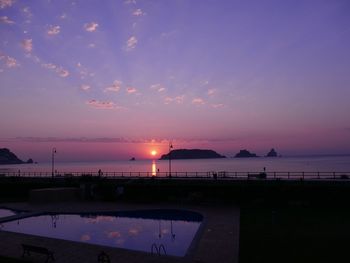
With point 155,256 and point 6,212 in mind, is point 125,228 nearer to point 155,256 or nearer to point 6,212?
point 155,256

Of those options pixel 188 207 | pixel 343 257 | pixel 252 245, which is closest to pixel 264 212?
pixel 188 207

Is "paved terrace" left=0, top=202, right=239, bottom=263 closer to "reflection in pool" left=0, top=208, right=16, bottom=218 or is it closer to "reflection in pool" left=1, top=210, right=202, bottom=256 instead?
"reflection in pool" left=1, top=210, right=202, bottom=256

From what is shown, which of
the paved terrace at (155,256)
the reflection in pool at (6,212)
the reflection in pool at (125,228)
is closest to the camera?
the paved terrace at (155,256)

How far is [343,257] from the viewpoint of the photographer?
15.5 meters

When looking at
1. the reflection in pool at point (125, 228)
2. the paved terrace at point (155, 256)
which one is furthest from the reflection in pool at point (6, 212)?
the paved terrace at point (155, 256)

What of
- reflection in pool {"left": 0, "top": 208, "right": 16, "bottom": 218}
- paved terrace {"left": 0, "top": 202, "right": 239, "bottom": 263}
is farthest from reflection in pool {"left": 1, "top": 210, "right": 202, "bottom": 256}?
reflection in pool {"left": 0, "top": 208, "right": 16, "bottom": 218}

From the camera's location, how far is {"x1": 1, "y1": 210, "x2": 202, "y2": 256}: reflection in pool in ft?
70.8

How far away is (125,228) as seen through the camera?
25.6 m

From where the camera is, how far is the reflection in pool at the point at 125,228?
70.8ft

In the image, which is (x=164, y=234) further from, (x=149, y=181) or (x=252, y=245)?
(x=149, y=181)

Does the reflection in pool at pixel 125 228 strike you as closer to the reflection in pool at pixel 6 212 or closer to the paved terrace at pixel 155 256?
the paved terrace at pixel 155 256

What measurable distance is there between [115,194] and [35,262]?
22158 millimetres

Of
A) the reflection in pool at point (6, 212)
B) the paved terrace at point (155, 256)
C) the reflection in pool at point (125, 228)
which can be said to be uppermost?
the paved terrace at point (155, 256)

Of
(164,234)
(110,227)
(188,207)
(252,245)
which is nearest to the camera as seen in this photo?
(252,245)
